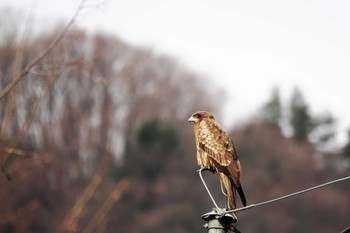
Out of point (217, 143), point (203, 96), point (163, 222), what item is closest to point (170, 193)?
point (163, 222)

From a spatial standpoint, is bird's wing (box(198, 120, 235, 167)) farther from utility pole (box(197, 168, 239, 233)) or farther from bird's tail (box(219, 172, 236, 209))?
utility pole (box(197, 168, 239, 233))

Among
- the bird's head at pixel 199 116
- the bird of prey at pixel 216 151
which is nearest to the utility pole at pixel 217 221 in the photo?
the bird of prey at pixel 216 151

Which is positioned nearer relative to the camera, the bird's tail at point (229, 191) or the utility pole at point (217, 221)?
the utility pole at point (217, 221)

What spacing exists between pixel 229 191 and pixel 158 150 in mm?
59285

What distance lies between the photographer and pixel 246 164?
66.2 m

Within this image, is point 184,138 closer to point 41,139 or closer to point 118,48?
point 118,48

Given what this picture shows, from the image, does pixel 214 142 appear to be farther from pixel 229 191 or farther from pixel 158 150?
pixel 158 150

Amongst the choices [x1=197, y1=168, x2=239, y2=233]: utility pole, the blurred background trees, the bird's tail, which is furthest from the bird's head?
the blurred background trees

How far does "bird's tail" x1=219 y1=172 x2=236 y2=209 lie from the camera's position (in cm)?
616

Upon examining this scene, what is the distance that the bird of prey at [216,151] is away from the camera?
6.68m

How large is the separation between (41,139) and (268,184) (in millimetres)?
19380

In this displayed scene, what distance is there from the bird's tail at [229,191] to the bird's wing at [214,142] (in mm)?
375

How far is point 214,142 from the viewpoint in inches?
290

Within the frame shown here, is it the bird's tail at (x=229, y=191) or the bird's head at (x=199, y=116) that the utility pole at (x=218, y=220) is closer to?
the bird's tail at (x=229, y=191)
